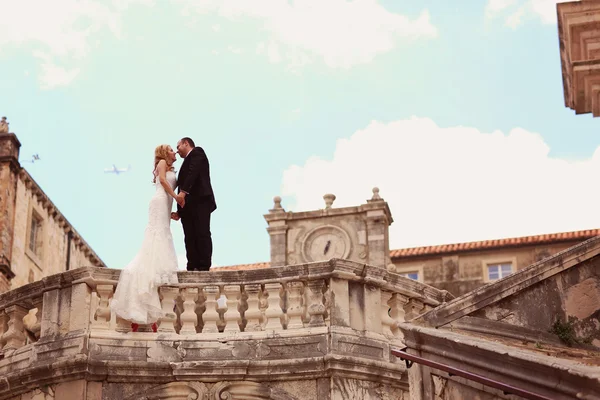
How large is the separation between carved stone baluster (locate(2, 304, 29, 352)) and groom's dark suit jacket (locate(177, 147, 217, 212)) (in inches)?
81.1

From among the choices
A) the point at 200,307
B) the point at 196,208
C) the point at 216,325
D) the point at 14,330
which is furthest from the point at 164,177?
the point at 14,330

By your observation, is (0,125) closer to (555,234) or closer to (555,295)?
(555,234)

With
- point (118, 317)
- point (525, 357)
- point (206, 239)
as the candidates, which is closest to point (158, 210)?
point (206, 239)

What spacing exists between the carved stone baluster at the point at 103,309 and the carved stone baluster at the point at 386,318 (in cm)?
275

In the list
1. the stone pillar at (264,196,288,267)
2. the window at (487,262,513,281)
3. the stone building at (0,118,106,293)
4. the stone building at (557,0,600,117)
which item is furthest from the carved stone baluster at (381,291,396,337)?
the window at (487,262,513,281)

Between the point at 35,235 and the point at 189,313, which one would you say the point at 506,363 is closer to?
the point at 189,313

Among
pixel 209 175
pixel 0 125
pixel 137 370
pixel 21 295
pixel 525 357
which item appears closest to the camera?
pixel 525 357

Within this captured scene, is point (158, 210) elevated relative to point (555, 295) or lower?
elevated

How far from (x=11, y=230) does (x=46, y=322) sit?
27.8 meters

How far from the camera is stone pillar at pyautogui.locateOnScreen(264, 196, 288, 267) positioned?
42031 mm

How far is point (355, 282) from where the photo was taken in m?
11.7

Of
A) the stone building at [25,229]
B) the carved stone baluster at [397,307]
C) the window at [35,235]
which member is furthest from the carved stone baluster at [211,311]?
the window at [35,235]

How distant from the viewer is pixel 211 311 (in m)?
11.5

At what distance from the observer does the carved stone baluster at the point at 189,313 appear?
1147cm
